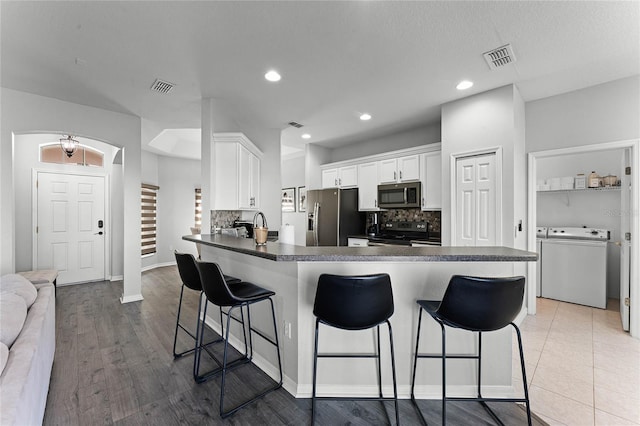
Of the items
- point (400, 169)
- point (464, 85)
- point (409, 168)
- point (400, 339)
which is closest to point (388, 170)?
point (400, 169)

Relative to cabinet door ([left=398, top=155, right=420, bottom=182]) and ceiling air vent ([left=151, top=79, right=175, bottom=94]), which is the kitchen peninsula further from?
cabinet door ([left=398, top=155, right=420, bottom=182])

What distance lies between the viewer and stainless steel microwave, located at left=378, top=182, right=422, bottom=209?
4.34 meters

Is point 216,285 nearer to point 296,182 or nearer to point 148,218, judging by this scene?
point 296,182

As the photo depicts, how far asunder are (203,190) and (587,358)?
4408mm

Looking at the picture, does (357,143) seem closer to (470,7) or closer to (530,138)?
(530,138)

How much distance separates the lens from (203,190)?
3.56 metres

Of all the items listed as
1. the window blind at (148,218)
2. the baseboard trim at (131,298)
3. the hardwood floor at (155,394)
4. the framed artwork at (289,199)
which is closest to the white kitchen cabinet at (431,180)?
the hardwood floor at (155,394)

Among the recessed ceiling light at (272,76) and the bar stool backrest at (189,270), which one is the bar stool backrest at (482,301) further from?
the recessed ceiling light at (272,76)

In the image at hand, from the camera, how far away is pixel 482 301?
148cm

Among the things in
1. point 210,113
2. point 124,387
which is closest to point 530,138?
point 210,113

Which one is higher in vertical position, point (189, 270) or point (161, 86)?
point (161, 86)

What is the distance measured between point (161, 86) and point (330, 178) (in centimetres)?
335

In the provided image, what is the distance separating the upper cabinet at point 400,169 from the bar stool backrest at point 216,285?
11.5 feet

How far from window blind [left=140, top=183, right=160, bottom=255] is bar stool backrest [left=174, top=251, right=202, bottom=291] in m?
4.62
